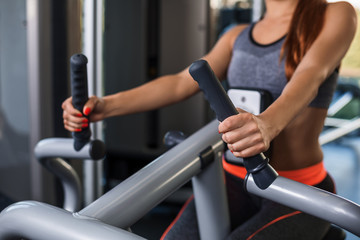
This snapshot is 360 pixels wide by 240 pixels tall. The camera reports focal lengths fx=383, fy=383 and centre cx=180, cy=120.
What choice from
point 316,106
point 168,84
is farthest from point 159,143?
point 316,106

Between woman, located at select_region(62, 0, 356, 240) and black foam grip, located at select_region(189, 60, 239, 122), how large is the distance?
0.17 metres

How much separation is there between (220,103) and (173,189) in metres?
0.28

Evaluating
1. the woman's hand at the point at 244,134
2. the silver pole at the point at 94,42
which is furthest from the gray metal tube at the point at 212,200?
the silver pole at the point at 94,42

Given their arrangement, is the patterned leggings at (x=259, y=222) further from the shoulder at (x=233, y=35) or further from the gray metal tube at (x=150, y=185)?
the shoulder at (x=233, y=35)

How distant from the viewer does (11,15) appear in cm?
238

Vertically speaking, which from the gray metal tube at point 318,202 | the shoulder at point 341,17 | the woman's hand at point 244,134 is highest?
the shoulder at point 341,17

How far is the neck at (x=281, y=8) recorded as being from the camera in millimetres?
1155

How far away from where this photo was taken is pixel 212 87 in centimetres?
59

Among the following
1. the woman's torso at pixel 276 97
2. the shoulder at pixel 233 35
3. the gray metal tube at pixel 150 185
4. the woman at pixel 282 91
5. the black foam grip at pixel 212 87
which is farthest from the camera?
the shoulder at pixel 233 35

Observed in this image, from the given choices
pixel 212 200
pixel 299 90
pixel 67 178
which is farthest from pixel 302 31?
pixel 67 178

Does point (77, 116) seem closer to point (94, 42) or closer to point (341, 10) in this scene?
point (341, 10)

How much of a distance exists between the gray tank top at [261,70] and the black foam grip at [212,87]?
1.36 ft

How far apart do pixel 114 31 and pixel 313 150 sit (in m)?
2.38

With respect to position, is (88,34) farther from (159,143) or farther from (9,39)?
(159,143)
